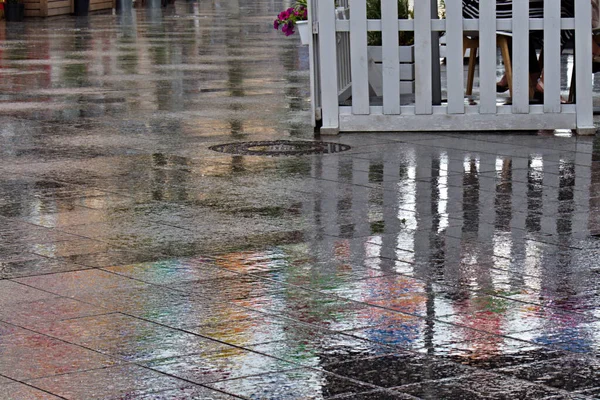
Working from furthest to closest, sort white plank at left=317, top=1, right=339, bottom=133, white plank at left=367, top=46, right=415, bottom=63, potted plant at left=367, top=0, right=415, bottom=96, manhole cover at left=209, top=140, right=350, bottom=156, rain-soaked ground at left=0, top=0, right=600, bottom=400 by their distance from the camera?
potted plant at left=367, top=0, right=415, bottom=96, white plank at left=367, top=46, right=415, bottom=63, white plank at left=317, top=1, right=339, bottom=133, manhole cover at left=209, top=140, right=350, bottom=156, rain-soaked ground at left=0, top=0, right=600, bottom=400

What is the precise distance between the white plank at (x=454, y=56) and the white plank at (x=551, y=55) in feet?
2.36

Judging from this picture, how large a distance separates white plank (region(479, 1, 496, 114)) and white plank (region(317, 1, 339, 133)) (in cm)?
127

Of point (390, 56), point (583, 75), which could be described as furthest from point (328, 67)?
point (583, 75)

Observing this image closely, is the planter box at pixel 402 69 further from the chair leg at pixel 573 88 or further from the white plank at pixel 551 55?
the white plank at pixel 551 55

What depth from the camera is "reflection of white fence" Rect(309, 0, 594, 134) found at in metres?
11.4

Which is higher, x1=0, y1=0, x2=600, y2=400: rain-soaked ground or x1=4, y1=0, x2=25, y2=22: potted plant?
x1=4, y1=0, x2=25, y2=22: potted plant

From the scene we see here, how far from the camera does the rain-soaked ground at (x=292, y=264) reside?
476 cm

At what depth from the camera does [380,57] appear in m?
12.9

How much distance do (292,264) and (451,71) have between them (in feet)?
17.7

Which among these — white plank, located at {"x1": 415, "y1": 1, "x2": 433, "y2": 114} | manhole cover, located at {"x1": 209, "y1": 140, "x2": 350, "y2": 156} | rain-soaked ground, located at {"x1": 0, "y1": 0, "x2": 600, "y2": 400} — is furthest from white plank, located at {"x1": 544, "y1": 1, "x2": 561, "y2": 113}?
manhole cover, located at {"x1": 209, "y1": 140, "x2": 350, "y2": 156}

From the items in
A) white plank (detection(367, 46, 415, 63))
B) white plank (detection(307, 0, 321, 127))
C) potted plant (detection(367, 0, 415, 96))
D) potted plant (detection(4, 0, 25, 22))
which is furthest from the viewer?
potted plant (detection(4, 0, 25, 22))

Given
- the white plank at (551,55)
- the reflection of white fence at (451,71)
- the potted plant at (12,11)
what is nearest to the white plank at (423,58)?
the reflection of white fence at (451,71)

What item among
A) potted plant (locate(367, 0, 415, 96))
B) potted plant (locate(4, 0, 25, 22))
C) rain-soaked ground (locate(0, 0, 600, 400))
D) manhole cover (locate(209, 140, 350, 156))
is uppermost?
potted plant (locate(4, 0, 25, 22))

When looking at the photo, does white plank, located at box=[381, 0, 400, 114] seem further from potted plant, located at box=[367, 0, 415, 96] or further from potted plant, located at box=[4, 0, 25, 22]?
potted plant, located at box=[4, 0, 25, 22]
